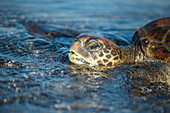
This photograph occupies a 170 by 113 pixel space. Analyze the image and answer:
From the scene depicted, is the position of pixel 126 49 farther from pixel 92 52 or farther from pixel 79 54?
pixel 79 54

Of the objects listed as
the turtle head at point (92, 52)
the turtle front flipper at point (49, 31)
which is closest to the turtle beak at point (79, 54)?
the turtle head at point (92, 52)

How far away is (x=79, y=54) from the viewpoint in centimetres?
305

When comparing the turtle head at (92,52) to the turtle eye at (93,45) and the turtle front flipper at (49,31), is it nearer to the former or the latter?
the turtle eye at (93,45)

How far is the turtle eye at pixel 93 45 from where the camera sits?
3109 mm

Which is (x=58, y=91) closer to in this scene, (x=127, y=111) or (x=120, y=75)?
(x=127, y=111)

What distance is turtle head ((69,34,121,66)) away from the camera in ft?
10.1

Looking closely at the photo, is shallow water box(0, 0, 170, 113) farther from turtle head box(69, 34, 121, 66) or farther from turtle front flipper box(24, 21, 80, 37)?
turtle front flipper box(24, 21, 80, 37)

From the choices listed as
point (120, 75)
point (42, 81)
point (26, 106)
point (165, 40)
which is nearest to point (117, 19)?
point (165, 40)

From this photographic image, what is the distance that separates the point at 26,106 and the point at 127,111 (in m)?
1.09

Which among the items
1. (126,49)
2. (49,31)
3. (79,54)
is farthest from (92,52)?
(49,31)

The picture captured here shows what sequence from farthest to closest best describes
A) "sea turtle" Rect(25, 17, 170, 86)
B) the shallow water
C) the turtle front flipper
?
the turtle front flipper, "sea turtle" Rect(25, 17, 170, 86), the shallow water


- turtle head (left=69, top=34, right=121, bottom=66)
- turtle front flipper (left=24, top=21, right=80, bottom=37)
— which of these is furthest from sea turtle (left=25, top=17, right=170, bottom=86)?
turtle front flipper (left=24, top=21, right=80, bottom=37)

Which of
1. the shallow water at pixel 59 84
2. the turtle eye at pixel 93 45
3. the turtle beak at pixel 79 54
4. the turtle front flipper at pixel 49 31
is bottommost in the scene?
the shallow water at pixel 59 84

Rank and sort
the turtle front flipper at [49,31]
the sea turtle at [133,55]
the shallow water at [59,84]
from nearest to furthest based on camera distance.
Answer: the shallow water at [59,84] → the sea turtle at [133,55] → the turtle front flipper at [49,31]
